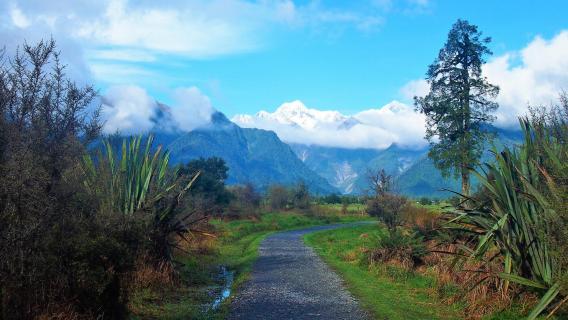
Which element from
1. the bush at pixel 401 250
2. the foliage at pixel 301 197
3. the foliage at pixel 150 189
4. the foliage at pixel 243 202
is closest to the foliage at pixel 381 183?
the bush at pixel 401 250

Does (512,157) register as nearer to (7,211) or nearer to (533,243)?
(533,243)

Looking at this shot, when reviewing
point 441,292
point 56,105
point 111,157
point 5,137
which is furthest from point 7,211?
point 441,292

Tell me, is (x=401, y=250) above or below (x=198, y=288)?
above

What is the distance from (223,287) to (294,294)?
3.22m

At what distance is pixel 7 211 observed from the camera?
6.83 m

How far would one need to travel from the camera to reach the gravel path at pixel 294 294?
11531 millimetres

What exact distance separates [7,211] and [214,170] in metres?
74.6

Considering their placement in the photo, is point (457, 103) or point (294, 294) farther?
point (457, 103)

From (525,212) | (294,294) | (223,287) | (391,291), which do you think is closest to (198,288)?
(223,287)

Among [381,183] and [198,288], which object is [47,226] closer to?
[198,288]

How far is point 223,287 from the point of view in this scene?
1630cm

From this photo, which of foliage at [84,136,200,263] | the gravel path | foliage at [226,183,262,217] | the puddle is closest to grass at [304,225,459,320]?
the gravel path

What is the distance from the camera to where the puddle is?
13.4 meters

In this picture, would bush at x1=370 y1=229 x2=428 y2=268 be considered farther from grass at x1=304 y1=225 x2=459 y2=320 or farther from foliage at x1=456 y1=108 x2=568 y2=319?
foliage at x1=456 y1=108 x2=568 y2=319
